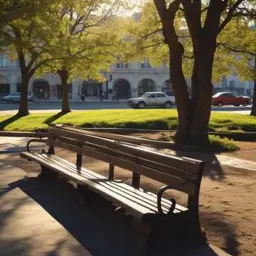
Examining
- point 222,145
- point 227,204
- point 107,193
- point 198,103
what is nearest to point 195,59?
point 198,103

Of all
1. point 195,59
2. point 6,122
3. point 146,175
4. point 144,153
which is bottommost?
point 6,122

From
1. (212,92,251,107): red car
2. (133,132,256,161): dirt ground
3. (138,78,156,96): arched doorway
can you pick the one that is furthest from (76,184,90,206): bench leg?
(138,78,156,96): arched doorway

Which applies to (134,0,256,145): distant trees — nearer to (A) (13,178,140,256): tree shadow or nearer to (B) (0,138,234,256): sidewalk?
(A) (13,178,140,256): tree shadow

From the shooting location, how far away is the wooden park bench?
210 inches

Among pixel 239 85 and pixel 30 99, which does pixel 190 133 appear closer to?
pixel 30 99

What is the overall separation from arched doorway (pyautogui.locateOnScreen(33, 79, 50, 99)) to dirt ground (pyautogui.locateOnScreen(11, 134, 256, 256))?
71.8m

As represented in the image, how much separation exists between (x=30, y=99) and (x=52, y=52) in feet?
154

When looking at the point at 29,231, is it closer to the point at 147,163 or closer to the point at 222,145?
the point at 147,163

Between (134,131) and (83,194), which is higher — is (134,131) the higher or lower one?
the lower one

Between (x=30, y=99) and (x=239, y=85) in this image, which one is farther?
(x=239, y=85)

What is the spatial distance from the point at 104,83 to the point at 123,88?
26.2 feet

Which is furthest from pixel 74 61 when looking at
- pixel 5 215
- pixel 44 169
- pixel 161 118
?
pixel 5 215

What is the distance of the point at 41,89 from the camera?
83250 millimetres

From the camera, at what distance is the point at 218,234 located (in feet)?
19.4
